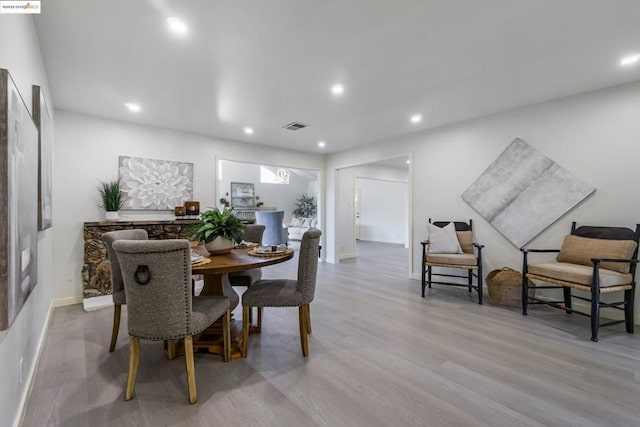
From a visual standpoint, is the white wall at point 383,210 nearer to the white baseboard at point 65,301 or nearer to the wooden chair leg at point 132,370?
the white baseboard at point 65,301

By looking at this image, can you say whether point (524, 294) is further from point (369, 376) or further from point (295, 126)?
point (295, 126)

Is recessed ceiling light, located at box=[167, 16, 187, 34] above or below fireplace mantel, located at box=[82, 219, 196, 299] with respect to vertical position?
above

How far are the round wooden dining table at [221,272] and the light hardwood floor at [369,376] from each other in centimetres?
12

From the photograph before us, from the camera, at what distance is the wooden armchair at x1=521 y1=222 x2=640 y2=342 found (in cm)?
258

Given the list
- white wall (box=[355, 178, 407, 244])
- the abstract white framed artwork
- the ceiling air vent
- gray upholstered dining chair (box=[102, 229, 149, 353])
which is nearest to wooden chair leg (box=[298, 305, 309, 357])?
gray upholstered dining chair (box=[102, 229, 149, 353])

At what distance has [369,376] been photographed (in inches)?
78.3

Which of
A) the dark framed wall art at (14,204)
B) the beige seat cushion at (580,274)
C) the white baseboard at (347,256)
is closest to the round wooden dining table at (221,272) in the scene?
the dark framed wall art at (14,204)

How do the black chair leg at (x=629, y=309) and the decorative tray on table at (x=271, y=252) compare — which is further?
the black chair leg at (x=629, y=309)

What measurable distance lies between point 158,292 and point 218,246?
913mm

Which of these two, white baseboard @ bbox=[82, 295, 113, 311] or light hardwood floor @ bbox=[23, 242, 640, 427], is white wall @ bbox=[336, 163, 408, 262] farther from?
white baseboard @ bbox=[82, 295, 113, 311]

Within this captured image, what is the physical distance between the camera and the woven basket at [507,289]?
3.41m

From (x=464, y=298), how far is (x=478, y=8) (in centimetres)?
327

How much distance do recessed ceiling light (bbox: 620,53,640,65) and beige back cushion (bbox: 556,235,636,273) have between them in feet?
5.39

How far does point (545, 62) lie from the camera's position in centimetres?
253
